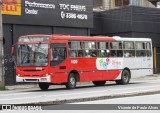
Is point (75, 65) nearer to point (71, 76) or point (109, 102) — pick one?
point (71, 76)

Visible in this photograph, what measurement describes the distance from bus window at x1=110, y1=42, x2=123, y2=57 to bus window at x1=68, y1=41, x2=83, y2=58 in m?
3.01

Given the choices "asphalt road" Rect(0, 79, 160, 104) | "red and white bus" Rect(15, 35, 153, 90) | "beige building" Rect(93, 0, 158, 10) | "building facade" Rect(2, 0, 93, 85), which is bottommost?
"asphalt road" Rect(0, 79, 160, 104)

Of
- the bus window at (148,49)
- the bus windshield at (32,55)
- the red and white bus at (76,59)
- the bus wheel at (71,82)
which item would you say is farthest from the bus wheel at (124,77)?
the bus windshield at (32,55)

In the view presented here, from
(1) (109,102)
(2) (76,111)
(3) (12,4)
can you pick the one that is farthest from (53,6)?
(2) (76,111)

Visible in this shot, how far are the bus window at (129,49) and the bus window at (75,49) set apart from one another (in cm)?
436

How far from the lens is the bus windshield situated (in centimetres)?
2531

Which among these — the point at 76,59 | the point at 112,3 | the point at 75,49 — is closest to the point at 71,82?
the point at 76,59

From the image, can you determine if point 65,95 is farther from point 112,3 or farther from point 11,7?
point 112,3

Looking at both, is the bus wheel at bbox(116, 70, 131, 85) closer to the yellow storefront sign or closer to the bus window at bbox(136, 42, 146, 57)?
the bus window at bbox(136, 42, 146, 57)

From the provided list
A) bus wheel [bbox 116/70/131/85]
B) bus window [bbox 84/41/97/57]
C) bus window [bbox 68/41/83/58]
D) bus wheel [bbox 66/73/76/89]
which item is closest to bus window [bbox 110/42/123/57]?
bus wheel [bbox 116/70/131/85]

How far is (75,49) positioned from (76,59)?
0.56 m

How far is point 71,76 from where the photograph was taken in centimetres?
2664

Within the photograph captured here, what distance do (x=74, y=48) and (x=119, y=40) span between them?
4.45 metres

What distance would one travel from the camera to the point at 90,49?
92.4 ft
